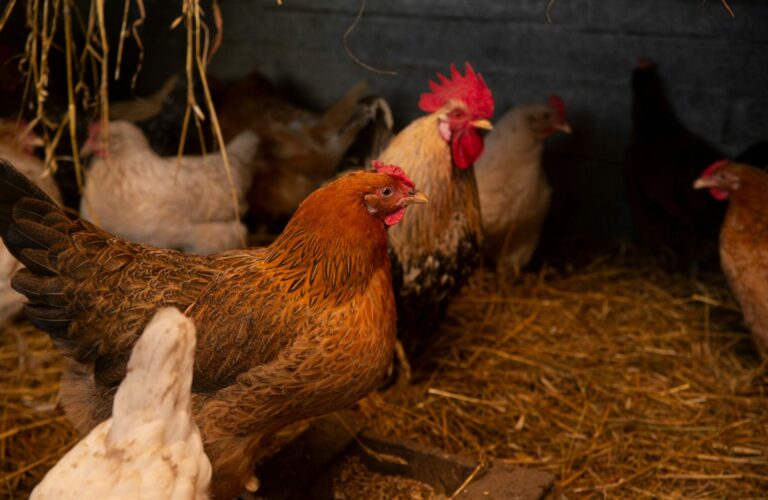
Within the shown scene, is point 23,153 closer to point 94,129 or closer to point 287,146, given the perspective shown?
point 94,129

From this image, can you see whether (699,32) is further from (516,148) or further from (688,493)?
(688,493)

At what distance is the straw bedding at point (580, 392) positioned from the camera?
2.63 meters

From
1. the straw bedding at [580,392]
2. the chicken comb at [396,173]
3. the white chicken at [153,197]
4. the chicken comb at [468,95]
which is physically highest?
the chicken comb at [468,95]

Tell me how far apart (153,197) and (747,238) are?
2579 mm

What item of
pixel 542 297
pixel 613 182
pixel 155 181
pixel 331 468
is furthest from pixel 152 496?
pixel 613 182

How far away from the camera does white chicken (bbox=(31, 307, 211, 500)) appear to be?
1509 mm

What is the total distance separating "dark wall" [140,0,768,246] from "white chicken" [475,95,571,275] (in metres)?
0.42

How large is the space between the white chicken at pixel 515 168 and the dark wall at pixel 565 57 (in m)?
0.42

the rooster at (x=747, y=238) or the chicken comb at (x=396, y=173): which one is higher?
the chicken comb at (x=396, y=173)

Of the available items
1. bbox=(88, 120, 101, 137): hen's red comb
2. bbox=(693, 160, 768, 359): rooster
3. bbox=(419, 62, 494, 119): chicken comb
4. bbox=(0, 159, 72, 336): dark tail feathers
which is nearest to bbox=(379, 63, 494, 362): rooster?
bbox=(419, 62, 494, 119): chicken comb

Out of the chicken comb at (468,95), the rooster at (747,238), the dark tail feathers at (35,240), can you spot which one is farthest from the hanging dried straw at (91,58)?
the rooster at (747,238)

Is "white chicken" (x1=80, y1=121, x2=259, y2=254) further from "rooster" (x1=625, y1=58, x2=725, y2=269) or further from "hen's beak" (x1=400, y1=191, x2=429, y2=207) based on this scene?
"rooster" (x1=625, y1=58, x2=725, y2=269)

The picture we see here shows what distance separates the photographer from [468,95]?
9.20 ft

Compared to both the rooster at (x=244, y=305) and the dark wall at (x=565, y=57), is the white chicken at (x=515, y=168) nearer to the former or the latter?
the dark wall at (x=565, y=57)
